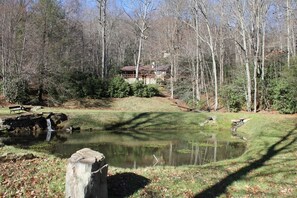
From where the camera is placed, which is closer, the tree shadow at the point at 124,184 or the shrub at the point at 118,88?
the tree shadow at the point at 124,184

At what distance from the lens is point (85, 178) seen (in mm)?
7180

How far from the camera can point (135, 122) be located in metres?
25.1

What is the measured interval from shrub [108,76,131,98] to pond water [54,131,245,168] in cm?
1454

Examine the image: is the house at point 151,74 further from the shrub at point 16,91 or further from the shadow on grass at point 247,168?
the shadow on grass at point 247,168

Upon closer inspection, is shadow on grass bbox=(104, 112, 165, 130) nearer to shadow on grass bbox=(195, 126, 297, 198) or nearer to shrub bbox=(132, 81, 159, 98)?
shadow on grass bbox=(195, 126, 297, 198)

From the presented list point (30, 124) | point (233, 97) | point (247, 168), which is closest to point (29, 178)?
point (247, 168)

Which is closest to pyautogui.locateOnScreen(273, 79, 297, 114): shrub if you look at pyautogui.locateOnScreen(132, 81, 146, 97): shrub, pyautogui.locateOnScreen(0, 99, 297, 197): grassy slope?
pyautogui.locateOnScreen(0, 99, 297, 197): grassy slope

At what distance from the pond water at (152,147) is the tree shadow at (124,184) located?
4.14m

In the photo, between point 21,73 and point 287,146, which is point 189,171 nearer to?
point 287,146

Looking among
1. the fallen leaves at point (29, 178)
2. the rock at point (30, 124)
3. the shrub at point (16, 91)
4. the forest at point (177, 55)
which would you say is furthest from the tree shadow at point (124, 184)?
the shrub at point (16, 91)

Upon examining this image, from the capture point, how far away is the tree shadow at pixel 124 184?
323 inches

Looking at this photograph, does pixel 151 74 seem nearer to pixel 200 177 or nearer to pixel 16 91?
pixel 16 91

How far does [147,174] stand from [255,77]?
22.1 metres

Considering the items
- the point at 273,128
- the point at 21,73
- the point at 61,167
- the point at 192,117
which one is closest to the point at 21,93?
the point at 21,73
